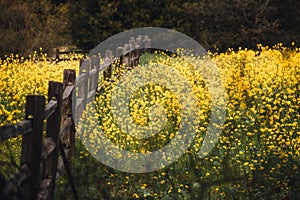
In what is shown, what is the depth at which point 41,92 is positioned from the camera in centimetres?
978

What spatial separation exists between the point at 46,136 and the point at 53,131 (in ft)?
0.39

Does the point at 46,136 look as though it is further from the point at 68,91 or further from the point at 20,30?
the point at 20,30

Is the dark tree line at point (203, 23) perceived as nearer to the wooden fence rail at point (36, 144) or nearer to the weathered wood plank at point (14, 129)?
the wooden fence rail at point (36, 144)

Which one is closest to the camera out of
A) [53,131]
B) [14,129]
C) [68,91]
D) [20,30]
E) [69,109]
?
[14,129]

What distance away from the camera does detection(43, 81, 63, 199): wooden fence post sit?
17.5ft

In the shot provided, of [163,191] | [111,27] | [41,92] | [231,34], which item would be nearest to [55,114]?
[163,191]

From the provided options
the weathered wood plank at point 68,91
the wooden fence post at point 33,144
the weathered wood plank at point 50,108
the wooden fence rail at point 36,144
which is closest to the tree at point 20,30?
the weathered wood plank at point 68,91

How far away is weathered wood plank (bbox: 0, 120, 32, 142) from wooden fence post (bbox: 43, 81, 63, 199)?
1169 millimetres

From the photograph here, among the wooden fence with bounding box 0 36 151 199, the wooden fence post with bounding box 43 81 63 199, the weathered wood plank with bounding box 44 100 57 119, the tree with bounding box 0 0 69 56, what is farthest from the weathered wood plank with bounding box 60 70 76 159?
the tree with bounding box 0 0 69 56

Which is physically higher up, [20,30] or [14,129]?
[20,30]

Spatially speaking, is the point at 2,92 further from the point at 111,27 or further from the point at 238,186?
the point at 111,27

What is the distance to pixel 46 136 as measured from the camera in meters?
5.40

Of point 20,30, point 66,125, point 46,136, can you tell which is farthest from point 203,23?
point 46,136

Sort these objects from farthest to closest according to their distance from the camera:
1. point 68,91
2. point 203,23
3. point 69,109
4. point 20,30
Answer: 1. point 203,23
2. point 20,30
3. point 69,109
4. point 68,91
